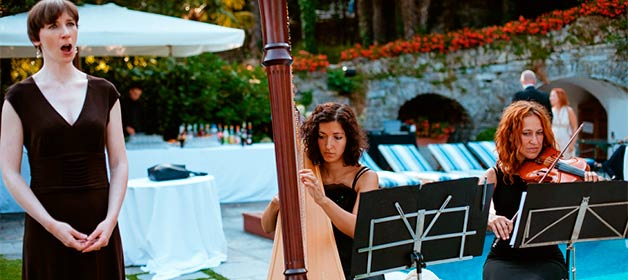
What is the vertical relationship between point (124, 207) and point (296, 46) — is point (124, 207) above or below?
below

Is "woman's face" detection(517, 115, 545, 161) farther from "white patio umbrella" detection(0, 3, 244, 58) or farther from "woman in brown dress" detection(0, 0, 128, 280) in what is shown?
"white patio umbrella" detection(0, 3, 244, 58)

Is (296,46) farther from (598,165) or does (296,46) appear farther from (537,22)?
(598,165)

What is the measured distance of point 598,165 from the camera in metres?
8.53

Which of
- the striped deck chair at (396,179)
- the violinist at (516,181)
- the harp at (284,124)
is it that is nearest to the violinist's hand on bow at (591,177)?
the violinist at (516,181)

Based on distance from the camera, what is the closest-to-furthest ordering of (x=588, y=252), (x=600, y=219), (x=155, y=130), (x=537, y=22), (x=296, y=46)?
(x=600, y=219) → (x=588, y=252) → (x=155, y=130) → (x=537, y=22) → (x=296, y=46)

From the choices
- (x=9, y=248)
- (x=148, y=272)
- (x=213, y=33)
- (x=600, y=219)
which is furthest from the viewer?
(x=213, y=33)

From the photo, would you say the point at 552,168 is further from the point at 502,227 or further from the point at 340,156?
the point at 340,156

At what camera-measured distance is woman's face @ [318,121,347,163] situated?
3.01 m

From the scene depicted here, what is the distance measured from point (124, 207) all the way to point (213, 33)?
8.91 feet

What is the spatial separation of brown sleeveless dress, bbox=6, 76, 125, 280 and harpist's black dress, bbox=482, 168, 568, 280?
1767 millimetres

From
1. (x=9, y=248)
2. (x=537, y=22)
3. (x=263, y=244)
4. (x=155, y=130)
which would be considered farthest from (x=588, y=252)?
(x=537, y=22)

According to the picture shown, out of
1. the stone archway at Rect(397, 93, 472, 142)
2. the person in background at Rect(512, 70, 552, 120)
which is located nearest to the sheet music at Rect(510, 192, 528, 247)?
the person in background at Rect(512, 70, 552, 120)

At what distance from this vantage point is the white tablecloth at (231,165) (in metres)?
7.41

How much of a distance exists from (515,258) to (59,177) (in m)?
1.99
